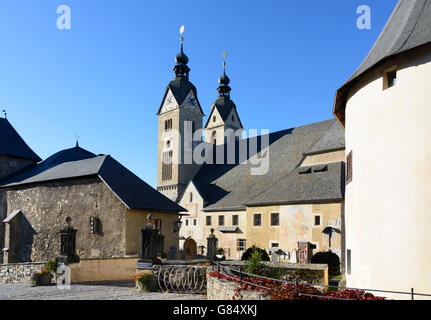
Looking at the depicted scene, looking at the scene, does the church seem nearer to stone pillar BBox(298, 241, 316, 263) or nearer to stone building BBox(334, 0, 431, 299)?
stone pillar BBox(298, 241, 316, 263)

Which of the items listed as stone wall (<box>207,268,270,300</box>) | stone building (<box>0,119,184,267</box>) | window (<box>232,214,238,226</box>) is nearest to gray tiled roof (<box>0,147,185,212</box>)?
stone building (<box>0,119,184,267</box>)

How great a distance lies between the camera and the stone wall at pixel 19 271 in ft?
56.7

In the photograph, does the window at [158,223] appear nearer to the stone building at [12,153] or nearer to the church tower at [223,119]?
the stone building at [12,153]

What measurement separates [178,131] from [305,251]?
29.9 meters

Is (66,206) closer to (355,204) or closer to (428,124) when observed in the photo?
(355,204)

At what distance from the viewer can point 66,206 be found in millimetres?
24078

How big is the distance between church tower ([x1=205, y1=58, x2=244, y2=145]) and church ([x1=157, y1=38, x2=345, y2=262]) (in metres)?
0.16

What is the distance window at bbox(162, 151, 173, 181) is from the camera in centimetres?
5043

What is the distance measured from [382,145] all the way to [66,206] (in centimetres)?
2007

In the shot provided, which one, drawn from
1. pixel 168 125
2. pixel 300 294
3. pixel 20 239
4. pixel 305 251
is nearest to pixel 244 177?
pixel 305 251

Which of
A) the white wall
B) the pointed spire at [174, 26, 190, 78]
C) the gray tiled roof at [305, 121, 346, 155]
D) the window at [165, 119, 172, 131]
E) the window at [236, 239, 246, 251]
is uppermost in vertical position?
the pointed spire at [174, 26, 190, 78]

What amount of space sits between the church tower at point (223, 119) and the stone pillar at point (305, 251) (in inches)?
1394
